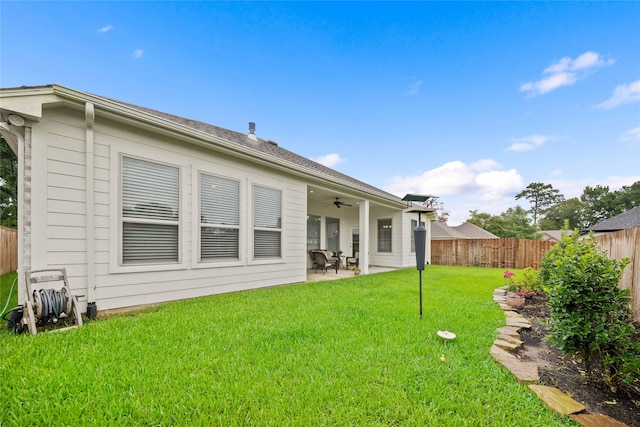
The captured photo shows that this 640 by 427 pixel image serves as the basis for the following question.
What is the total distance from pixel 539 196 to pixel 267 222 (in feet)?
170

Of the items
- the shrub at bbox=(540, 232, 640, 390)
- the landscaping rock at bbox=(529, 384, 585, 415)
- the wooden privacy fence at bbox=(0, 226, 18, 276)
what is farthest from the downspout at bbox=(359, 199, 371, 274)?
the wooden privacy fence at bbox=(0, 226, 18, 276)

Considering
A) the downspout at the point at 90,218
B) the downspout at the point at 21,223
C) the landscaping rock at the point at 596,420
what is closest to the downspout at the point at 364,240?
the downspout at the point at 90,218

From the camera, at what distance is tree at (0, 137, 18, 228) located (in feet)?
41.7

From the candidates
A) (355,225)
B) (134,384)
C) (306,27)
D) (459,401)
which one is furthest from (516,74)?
(134,384)

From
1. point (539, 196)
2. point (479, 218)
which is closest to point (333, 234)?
point (479, 218)

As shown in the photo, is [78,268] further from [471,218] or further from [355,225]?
[471,218]

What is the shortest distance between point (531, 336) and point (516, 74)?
9.27 meters

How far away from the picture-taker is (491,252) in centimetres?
1348

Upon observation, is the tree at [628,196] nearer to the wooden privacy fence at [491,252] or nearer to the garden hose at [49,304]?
the wooden privacy fence at [491,252]

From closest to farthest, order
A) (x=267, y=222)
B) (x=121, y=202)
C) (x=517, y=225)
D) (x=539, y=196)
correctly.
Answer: (x=121, y=202) → (x=267, y=222) → (x=517, y=225) → (x=539, y=196)

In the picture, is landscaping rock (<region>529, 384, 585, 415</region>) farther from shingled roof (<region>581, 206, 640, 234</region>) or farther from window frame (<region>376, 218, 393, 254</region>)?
shingled roof (<region>581, 206, 640, 234</region>)

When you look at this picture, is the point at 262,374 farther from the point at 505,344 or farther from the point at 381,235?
the point at 381,235

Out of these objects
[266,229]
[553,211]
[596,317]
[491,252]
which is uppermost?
[553,211]

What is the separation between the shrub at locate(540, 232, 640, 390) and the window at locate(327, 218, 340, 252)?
30.5 ft
